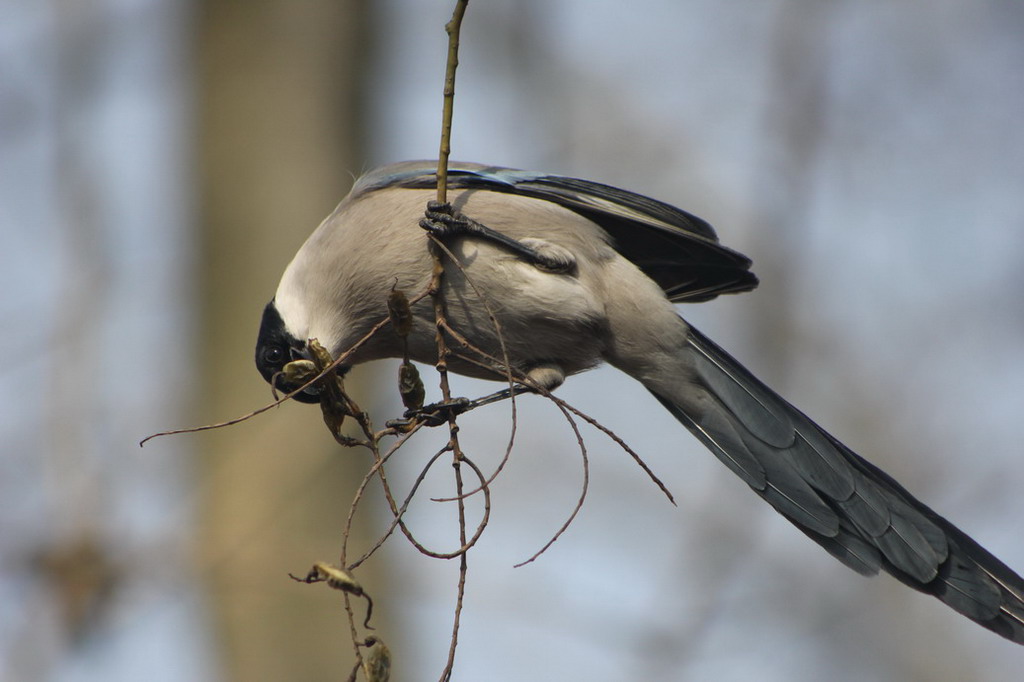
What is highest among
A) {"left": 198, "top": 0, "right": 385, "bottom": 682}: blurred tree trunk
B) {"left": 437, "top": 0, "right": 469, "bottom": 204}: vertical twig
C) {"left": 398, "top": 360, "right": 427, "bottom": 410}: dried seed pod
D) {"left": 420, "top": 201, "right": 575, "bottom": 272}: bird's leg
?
{"left": 437, "top": 0, "right": 469, "bottom": 204}: vertical twig

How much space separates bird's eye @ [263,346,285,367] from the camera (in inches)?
142

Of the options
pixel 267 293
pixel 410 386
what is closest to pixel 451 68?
pixel 410 386

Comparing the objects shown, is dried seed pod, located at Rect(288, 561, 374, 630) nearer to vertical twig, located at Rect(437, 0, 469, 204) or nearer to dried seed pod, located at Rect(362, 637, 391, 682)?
dried seed pod, located at Rect(362, 637, 391, 682)

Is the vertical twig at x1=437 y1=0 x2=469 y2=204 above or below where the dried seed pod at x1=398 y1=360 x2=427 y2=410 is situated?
above

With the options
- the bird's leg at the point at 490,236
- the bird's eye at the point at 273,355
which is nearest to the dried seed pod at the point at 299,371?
the bird's leg at the point at 490,236

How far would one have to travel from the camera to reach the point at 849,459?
3291 mm

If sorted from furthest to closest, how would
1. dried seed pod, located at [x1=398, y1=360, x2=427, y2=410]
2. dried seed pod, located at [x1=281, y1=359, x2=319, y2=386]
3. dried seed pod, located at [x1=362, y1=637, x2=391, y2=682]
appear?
dried seed pod, located at [x1=281, y1=359, x2=319, y2=386] → dried seed pod, located at [x1=398, y1=360, x2=427, y2=410] → dried seed pod, located at [x1=362, y1=637, x2=391, y2=682]

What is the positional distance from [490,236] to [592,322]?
1.48 feet

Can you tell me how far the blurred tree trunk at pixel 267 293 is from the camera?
219 inches

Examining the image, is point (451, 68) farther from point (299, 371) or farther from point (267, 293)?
point (267, 293)

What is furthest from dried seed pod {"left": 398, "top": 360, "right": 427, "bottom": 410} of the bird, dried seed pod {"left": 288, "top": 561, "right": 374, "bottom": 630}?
dried seed pod {"left": 288, "top": 561, "right": 374, "bottom": 630}

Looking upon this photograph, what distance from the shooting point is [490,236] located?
125 inches

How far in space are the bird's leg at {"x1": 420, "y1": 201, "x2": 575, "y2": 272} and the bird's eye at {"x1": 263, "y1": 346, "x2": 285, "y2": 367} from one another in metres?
0.80

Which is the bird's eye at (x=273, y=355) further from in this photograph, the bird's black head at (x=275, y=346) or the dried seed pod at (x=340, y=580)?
the dried seed pod at (x=340, y=580)
